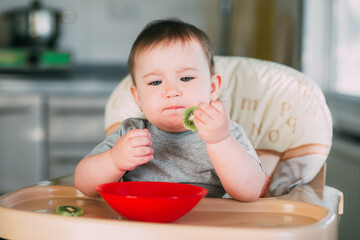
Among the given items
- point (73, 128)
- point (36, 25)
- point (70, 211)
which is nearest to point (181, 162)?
point (70, 211)

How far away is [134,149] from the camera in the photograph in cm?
91

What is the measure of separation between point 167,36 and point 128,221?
444 millimetres

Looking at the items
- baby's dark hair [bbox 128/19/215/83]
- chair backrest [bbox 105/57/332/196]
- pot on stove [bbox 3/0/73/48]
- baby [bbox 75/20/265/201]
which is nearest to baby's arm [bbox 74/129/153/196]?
baby [bbox 75/20/265/201]

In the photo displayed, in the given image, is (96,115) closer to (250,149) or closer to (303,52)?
(303,52)

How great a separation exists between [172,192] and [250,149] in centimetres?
24

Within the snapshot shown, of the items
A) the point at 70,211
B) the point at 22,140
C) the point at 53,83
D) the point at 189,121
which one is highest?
the point at 189,121

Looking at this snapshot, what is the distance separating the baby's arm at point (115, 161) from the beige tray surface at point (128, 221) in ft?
0.12

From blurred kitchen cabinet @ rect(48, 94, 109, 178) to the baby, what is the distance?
175 cm

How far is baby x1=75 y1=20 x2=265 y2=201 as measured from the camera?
2.97ft

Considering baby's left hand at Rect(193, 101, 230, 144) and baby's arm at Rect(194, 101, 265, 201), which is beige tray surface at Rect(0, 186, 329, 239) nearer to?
baby's arm at Rect(194, 101, 265, 201)

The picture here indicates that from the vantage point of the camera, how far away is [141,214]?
0.77m

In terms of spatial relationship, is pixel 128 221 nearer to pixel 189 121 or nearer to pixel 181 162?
pixel 189 121

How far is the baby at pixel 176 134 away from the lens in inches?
35.7

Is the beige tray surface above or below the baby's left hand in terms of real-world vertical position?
below
